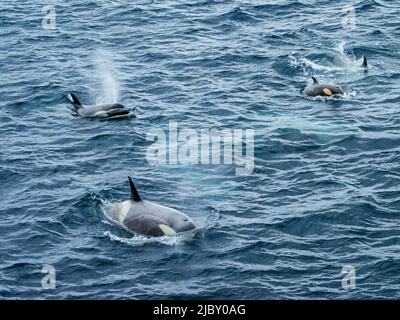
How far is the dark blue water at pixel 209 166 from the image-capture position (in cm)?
2720

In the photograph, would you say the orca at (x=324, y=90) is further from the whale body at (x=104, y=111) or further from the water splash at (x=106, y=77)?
the water splash at (x=106, y=77)

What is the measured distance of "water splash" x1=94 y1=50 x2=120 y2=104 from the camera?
4162 centimetres

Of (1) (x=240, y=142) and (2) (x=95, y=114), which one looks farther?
(2) (x=95, y=114)

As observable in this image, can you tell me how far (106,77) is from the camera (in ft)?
145

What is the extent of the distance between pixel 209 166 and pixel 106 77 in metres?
11.6

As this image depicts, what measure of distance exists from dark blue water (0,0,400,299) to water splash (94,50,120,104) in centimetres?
11

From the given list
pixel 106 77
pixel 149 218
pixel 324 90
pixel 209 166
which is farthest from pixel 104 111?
pixel 149 218

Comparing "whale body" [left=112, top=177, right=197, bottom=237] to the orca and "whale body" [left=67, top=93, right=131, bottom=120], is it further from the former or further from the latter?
the orca

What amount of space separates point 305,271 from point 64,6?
33.5m

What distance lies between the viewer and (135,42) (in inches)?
1939

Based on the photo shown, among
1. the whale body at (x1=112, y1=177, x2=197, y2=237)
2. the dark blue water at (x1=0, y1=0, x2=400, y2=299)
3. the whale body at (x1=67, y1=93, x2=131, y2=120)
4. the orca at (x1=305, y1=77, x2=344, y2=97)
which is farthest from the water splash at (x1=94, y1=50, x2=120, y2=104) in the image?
the whale body at (x1=112, y1=177, x2=197, y2=237)

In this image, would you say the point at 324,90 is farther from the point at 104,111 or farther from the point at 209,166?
the point at 104,111

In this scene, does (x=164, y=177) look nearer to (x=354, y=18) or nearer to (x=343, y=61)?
(x=343, y=61)
